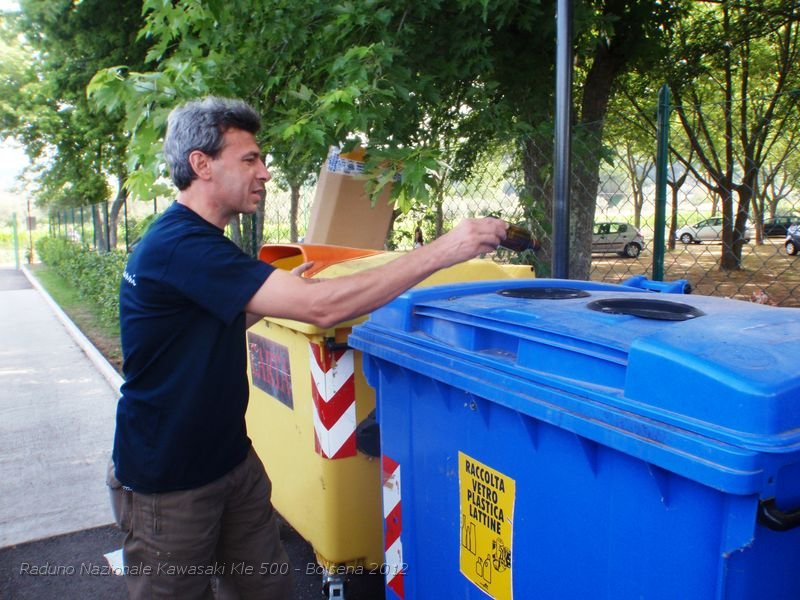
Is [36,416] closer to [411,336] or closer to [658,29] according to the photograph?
[411,336]

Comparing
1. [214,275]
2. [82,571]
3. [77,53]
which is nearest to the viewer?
[214,275]

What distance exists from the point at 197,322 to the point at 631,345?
1152 millimetres

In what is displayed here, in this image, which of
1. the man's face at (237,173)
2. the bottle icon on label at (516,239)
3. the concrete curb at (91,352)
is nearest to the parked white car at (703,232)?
the bottle icon on label at (516,239)

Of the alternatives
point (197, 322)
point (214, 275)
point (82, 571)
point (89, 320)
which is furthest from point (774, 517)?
point (89, 320)

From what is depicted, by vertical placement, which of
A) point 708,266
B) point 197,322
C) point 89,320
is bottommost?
point 89,320

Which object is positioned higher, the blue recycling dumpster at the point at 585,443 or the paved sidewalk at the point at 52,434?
the blue recycling dumpster at the point at 585,443

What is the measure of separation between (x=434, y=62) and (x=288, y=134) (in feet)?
5.17

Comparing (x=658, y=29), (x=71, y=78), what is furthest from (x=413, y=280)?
(x=71, y=78)

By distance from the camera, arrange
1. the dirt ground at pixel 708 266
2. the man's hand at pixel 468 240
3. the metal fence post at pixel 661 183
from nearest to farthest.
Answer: the man's hand at pixel 468 240 < the metal fence post at pixel 661 183 < the dirt ground at pixel 708 266

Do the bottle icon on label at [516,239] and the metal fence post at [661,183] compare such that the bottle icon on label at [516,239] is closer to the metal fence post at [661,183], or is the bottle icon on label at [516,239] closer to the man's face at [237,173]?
the man's face at [237,173]

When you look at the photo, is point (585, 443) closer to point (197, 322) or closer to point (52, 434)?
point (197, 322)

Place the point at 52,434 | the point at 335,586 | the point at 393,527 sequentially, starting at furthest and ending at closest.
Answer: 1. the point at 52,434
2. the point at 335,586
3. the point at 393,527

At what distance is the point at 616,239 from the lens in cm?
725

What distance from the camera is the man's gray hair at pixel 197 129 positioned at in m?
1.89
